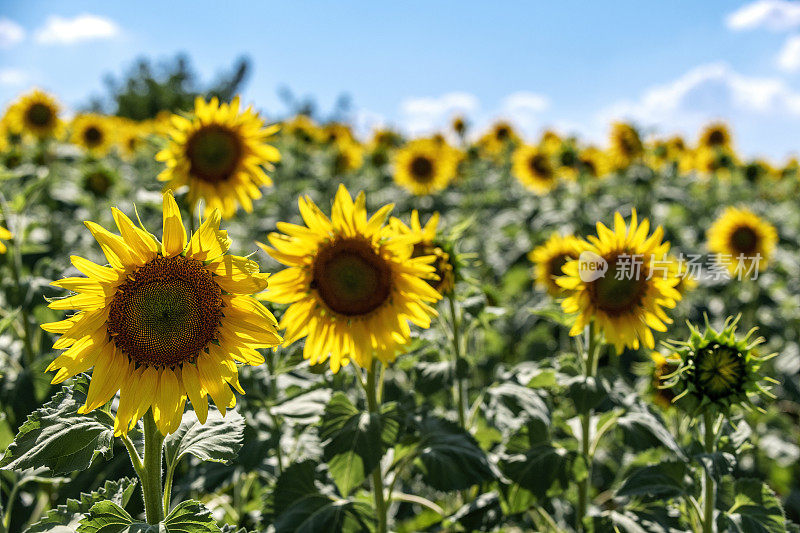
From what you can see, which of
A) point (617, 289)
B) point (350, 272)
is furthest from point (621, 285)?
point (350, 272)

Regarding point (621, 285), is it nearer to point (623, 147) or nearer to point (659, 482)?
point (659, 482)

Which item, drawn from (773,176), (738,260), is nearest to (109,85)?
(773,176)

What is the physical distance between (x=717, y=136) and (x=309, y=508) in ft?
27.5

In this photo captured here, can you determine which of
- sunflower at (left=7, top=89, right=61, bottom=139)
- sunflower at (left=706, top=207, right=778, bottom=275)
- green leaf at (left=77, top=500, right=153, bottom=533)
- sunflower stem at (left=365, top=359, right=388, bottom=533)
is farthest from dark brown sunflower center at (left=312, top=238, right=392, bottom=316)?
sunflower at (left=7, top=89, right=61, bottom=139)

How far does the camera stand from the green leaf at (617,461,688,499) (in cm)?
229

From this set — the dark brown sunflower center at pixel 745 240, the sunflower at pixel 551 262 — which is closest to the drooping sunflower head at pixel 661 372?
the sunflower at pixel 551 262

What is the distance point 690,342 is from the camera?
81.7 inches

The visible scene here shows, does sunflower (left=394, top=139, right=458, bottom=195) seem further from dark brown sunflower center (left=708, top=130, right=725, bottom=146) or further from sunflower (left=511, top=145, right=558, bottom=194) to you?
dark brown sunflower center (left=708, top=130, right=725, bottom=146)

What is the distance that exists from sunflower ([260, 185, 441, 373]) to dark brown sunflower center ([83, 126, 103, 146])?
6.55 meters

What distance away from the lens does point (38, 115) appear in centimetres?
632

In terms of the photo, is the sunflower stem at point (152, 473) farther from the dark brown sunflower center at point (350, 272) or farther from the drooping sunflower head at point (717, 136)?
the drooping sunflower head at point (717, 136)

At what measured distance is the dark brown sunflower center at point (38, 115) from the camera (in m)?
6.31

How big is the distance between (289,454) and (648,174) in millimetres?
4798

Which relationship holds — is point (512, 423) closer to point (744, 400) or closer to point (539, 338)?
point (744, 400)
